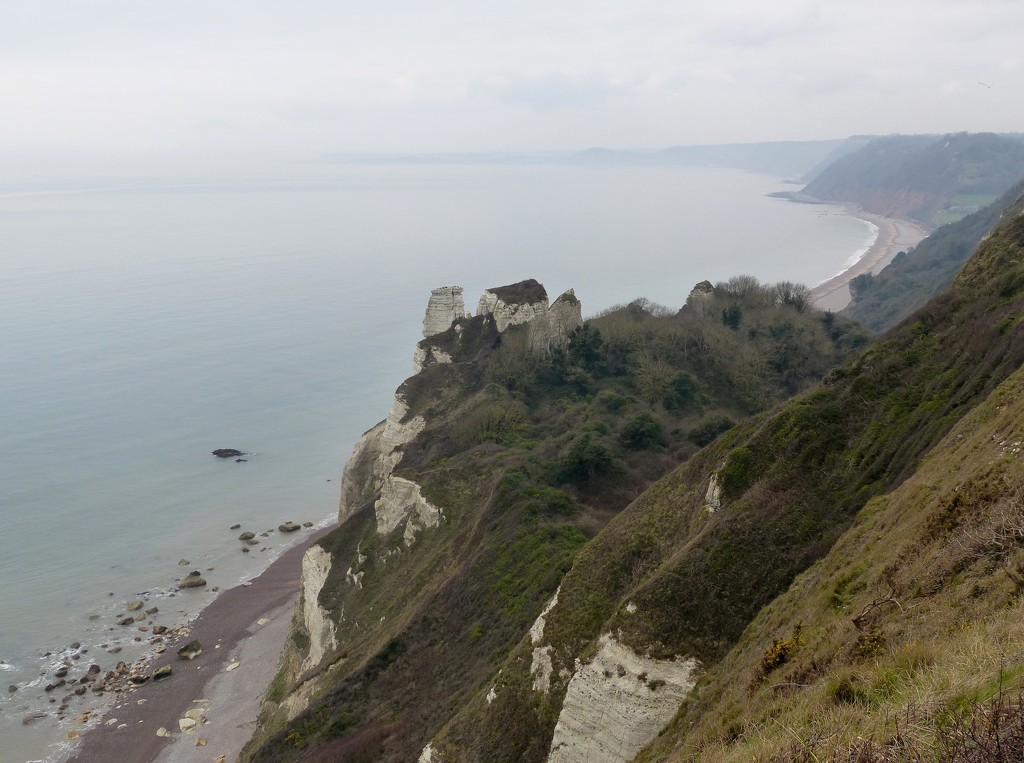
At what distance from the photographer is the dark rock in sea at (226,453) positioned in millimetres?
76000

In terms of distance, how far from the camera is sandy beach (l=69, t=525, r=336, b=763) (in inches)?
1545

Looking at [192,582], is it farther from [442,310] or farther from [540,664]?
[540,664]

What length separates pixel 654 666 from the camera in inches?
711

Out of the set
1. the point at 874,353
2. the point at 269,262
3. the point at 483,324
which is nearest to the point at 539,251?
the point at 269,262

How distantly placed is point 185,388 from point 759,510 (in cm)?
8299

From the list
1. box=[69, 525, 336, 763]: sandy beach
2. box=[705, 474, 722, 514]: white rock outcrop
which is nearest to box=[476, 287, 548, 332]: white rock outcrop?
box=[69, 525, 336, 763]: sandy beach

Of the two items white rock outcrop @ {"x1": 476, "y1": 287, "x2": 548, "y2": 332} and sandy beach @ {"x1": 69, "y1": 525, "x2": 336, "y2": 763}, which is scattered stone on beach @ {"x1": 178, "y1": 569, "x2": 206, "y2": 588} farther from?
white rock outcrop @ {"x1": 476, "y1": 287, "x2": 548, "y2": 332}

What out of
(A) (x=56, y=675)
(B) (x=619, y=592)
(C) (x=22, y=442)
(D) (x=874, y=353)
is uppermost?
(D) (x=874, y=353)

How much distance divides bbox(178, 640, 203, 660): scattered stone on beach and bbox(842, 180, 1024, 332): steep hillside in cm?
7439

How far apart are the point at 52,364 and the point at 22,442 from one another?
2135 centimetres

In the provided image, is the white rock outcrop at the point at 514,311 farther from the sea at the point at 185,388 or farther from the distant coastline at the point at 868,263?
the distant coastline at the point at 868,263

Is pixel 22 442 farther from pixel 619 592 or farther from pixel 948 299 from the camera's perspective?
pixel 948 299

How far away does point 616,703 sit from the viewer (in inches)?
722

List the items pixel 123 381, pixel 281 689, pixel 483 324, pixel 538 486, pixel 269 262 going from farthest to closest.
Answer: pixel 269 262 → pixel 123 381 → pixel 483 324 → pixel 281 689 → pixel 538 486
